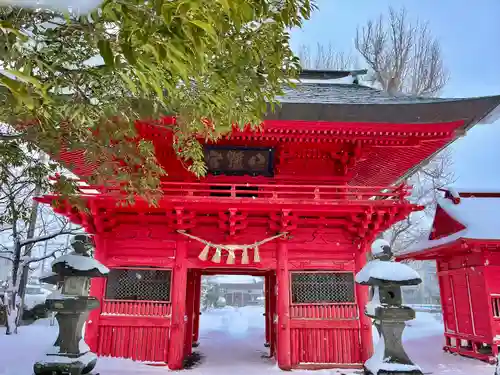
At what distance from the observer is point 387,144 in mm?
9305

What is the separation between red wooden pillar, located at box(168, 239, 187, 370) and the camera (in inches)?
Result: 331

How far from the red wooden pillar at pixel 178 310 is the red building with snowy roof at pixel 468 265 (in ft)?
25.3

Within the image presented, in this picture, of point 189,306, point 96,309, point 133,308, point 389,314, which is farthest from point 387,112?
point 96,309

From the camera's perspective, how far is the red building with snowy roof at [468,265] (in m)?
10.1

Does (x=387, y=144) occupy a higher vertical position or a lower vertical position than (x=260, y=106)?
higher

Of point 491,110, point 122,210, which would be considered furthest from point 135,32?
point 491,110

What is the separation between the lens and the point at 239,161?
32.2 feet

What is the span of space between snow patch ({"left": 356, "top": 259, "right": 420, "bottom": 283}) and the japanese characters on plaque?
12.7ft

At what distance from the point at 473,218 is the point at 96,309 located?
35.7 feet

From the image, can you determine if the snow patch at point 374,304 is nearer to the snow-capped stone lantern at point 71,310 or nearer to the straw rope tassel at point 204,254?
the straw rope tassel at point 204,254

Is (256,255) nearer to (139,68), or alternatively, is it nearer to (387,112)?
(387,112)

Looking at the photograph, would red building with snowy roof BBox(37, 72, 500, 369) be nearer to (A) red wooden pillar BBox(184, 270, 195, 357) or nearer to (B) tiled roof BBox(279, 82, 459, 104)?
(B) tiled roof BBox(279, 82, 459, 104)

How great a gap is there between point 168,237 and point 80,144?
15.9ft

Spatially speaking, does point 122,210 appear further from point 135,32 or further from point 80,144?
point 135,32
